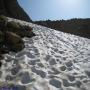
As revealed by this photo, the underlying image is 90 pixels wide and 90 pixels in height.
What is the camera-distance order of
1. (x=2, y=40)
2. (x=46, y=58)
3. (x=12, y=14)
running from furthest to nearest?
(x=12, y=14) < (x=2, y=40) < (x=46, y=58)

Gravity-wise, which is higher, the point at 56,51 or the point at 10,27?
the point at 10,27

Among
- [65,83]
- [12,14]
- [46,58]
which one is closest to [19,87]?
[65,83]

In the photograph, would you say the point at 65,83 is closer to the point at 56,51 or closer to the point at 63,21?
the point at 56,51

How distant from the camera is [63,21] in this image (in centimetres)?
2378

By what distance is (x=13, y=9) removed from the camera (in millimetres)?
23516

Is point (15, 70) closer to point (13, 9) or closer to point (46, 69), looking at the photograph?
point (46, 69)

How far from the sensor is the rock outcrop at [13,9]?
22527 millimetres

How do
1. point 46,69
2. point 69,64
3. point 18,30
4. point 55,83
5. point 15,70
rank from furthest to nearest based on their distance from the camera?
point 18,30 < point 69,64 < point 46,69 < point 15,70 < point 55,83

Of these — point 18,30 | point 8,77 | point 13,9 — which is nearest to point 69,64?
point 8,77

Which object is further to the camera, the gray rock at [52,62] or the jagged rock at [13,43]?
the jagged rock at [13,43]

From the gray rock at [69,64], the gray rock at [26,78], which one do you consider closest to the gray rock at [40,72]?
the gray rock at [26,78]

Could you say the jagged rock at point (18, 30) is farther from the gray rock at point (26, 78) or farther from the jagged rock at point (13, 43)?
the gray rock at point (26, 78)

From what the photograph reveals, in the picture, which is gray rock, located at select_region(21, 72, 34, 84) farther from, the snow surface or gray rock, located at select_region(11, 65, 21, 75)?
gray rock, located at select_region(11, 65, 21, 75)

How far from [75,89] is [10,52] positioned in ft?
9.59
